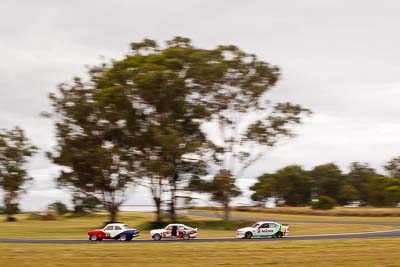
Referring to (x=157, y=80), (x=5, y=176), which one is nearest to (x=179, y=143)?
(x=157, y=80)

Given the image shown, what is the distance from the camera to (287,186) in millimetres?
147125

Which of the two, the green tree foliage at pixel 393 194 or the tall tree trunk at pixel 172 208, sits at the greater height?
the green tree foliage at pixel 393 194

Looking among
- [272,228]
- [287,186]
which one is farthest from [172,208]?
[287,186]

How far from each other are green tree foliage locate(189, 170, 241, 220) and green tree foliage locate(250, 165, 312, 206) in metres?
77.2

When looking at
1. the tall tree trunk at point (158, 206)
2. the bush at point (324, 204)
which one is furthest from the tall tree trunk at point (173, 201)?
the bush at point (324, 204)

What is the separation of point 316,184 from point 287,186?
860 cm

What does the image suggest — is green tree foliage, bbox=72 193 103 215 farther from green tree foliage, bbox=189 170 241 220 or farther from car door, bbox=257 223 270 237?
car door, bbox=257 223 270 237

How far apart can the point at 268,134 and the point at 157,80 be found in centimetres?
1441

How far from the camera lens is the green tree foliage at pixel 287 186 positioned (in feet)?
477

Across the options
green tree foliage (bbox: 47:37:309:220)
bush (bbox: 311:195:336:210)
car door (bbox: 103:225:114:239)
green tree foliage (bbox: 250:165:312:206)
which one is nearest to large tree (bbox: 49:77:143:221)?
green tree foliage (bbox: 47:37:309:220)

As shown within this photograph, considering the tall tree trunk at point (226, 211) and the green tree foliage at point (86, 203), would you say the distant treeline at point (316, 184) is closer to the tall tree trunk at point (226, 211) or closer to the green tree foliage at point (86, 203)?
the green tree foliage at point (86, 203)

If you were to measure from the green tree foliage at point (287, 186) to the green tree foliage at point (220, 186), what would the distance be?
253ft

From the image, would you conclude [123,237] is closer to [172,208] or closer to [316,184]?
[172,208]

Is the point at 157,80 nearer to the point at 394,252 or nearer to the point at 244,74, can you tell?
the point at 244,74
